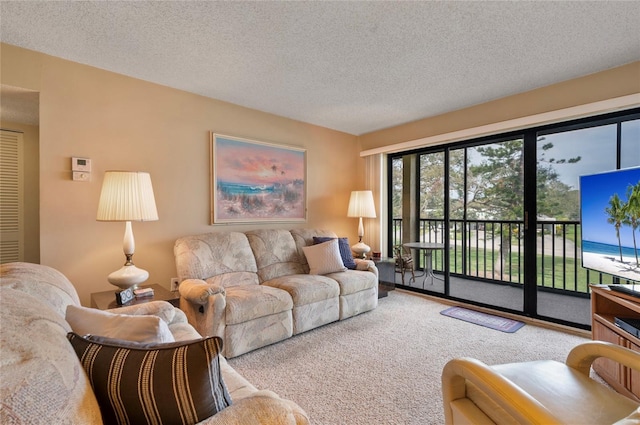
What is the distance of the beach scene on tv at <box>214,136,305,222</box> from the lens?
3.29 metres

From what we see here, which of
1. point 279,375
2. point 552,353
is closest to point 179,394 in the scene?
Result: point 279,375

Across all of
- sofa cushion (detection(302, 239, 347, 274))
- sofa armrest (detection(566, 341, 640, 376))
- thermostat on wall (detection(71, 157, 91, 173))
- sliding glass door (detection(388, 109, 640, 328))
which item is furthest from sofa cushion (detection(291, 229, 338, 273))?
sofa armrest (detection(566, 341, 640, 376))

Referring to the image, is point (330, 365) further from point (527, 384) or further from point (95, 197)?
point (95, 197)

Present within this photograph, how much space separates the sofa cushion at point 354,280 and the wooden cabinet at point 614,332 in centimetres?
191

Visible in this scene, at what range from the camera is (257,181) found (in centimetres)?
356

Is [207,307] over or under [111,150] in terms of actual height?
under

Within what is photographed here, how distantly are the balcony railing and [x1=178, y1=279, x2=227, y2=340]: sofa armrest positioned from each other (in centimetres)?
336

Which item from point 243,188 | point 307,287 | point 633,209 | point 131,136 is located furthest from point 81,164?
point 633,209

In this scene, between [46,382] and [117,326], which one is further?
[117,326]

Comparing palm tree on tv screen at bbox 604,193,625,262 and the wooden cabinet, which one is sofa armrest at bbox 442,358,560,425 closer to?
the wooden cabinet

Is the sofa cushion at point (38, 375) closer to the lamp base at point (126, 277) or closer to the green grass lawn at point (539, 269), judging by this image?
the lamp base at point (126, 277)

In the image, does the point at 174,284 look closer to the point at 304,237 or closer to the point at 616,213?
the point at 304,237

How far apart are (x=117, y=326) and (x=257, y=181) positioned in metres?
2.63

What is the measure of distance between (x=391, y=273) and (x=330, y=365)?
2.16 metres
